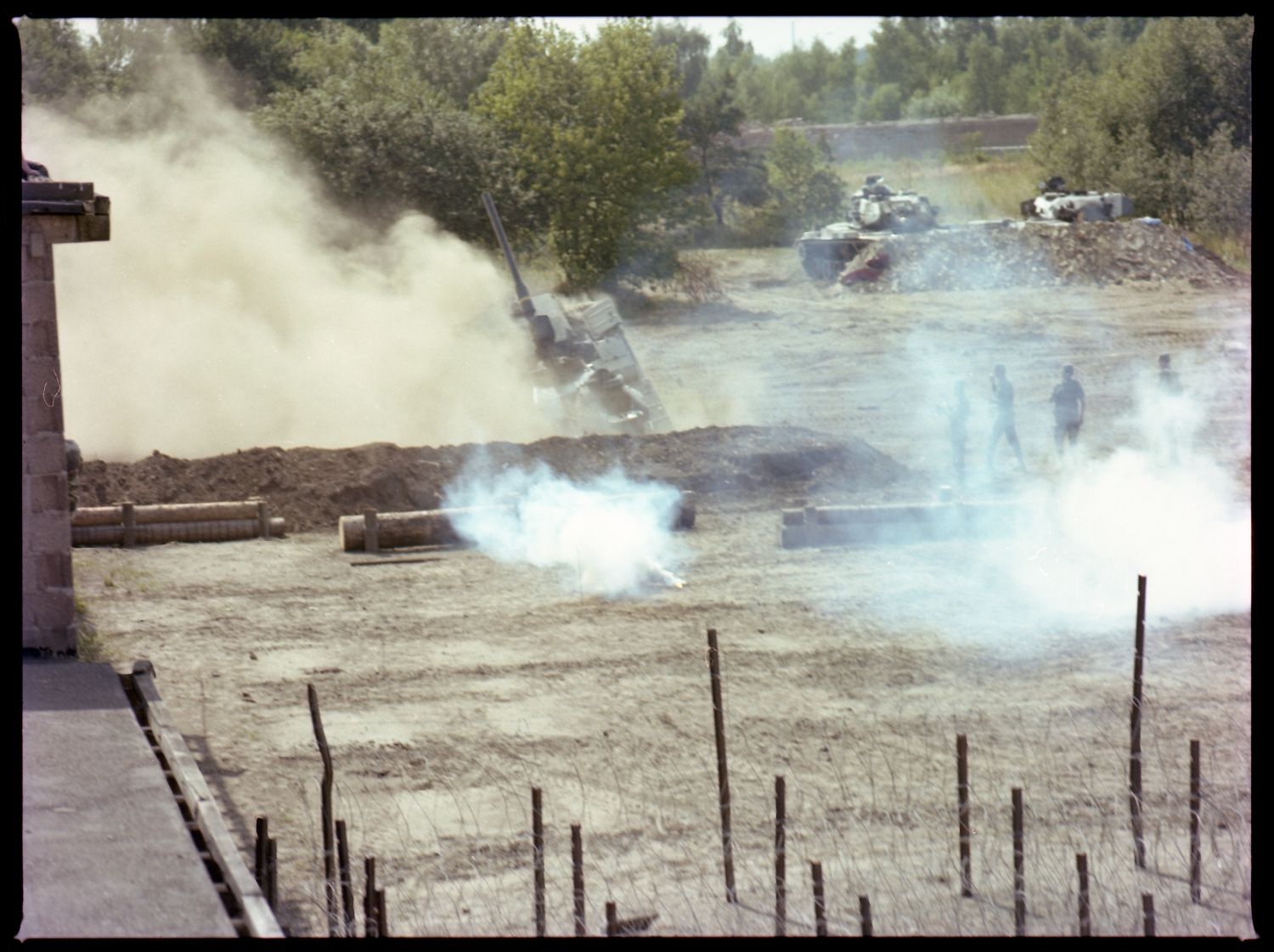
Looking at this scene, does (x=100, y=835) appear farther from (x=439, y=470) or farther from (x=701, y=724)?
(x=439, y=470)

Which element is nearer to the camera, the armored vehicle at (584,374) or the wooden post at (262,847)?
the wooden post at (262,847)

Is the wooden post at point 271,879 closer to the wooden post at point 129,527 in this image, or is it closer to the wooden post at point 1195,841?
the wooden post at point 1195,841

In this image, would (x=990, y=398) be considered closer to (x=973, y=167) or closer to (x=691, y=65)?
(x=973, y=167)

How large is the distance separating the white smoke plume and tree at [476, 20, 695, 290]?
17.2m

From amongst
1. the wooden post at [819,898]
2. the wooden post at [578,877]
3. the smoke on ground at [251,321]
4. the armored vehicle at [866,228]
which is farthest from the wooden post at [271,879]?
the armored vehicle at [866,228]

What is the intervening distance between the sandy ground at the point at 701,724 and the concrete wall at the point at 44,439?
1.15 metres

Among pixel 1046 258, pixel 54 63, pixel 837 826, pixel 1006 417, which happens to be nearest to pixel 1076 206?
pixel 1046 258

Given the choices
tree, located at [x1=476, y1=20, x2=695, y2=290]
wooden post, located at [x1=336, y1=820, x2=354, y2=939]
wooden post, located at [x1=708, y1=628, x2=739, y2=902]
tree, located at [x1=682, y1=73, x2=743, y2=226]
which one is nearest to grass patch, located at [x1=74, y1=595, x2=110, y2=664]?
wooden post, located at [x1=336, y1=820, x2=354, y2=939]

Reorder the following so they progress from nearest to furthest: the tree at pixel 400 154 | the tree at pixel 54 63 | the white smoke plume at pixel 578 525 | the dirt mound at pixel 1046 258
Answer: the white smoke plume at pixel 578 525
the tree at pixel 400 154
the tree at pixel 54 63
the dirt mound at pixel 1046 258

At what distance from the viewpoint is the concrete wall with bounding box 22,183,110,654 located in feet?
39.5

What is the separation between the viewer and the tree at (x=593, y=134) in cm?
3566

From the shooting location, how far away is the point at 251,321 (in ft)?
83.3

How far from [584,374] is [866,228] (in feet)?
61.8
